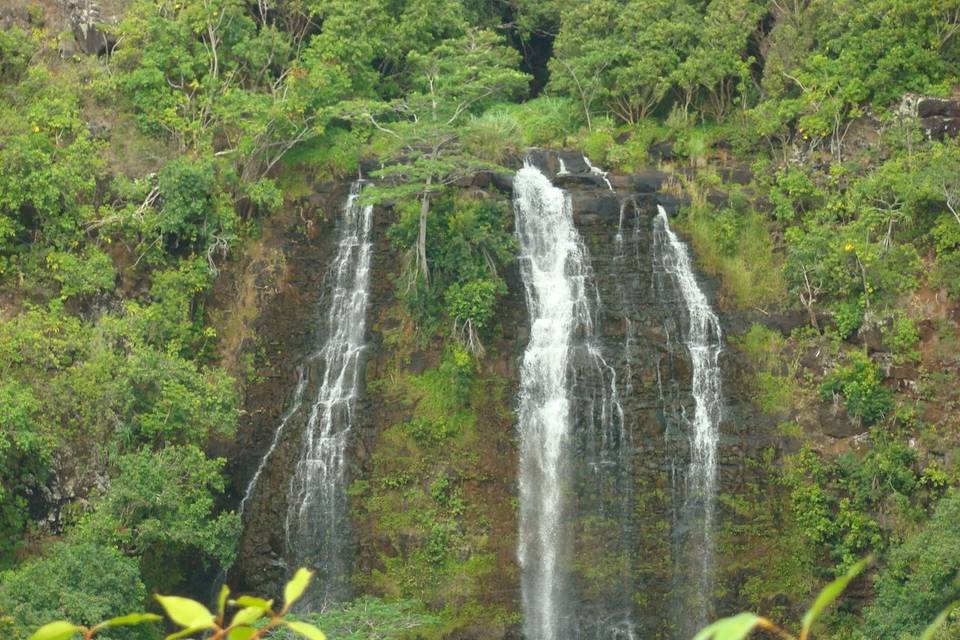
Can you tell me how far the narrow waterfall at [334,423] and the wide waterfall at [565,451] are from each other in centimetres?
273

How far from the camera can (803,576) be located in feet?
63.2

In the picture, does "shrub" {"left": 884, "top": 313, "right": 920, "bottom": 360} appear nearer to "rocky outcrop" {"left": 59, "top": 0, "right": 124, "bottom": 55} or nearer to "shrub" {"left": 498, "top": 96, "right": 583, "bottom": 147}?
"shrub" {"left": 498, "top": 96, "right": 583, "bottom": 147}

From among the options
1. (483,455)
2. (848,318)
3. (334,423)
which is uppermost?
(848,318)

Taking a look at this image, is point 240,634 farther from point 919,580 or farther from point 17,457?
point 17,457

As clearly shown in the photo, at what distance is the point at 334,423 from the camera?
21.2 meters

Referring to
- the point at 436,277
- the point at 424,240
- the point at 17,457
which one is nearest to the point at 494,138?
the point at 424,240

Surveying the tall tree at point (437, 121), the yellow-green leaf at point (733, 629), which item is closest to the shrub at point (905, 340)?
the tall tree at point (437, 121)

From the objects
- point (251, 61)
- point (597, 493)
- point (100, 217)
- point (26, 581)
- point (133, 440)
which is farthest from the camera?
point (251, 61)

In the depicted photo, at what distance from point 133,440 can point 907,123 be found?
43.1 feet

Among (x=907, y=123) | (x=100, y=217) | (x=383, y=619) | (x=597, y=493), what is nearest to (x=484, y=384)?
(x=597, y=493)

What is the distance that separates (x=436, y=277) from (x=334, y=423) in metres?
2.83

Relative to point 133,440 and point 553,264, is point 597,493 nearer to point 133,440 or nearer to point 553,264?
point 553,264

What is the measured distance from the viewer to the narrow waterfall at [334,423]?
2023 centimetres

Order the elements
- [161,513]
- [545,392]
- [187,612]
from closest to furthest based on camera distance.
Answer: [187,612] → [161,513] → [545,392]
